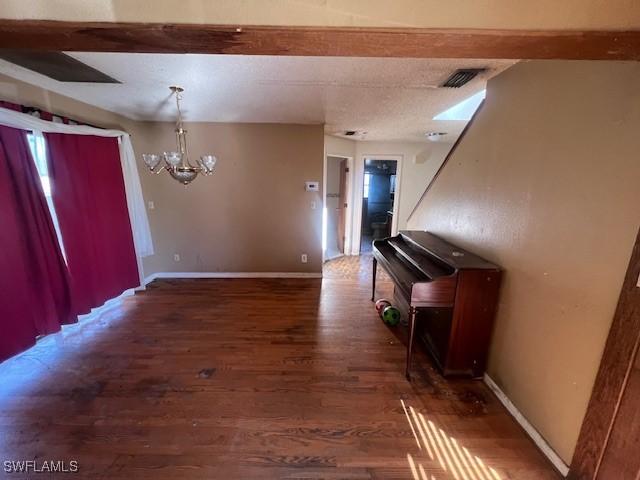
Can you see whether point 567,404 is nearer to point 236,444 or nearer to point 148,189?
point 236,444

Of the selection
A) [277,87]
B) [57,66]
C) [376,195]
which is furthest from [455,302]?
[376,195]

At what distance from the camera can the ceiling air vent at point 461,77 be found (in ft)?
6.05

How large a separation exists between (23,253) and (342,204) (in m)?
4.37

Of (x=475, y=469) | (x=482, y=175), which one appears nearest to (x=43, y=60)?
(x=482, y=175)

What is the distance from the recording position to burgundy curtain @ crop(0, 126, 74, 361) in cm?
196

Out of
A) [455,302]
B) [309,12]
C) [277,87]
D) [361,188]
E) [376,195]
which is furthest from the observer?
[376,195]

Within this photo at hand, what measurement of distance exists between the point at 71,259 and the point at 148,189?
4.91 ft

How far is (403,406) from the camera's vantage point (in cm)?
177

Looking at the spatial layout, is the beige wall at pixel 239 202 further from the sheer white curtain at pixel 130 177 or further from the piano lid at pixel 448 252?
the piano lid at pixel 448 252

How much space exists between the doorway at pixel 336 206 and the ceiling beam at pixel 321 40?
4.28 meters

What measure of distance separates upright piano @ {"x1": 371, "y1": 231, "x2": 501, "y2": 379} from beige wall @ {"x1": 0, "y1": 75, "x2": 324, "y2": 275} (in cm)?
213

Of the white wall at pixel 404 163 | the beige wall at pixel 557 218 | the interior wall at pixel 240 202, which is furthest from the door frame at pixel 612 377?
the white wall at pixel 404 163

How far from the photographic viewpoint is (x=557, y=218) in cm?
140

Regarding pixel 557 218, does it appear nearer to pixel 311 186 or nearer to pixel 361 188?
pixel 311 186
